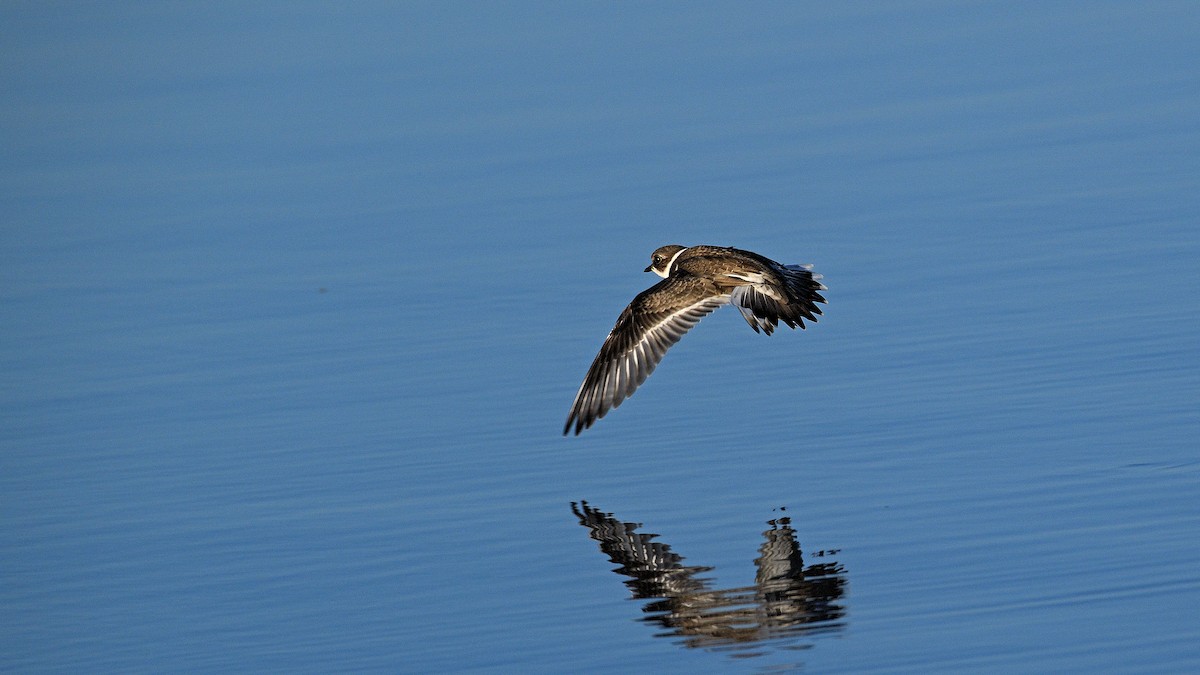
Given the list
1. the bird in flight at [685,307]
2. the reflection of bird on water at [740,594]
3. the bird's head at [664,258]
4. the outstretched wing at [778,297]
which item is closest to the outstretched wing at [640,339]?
the bird in flight at [685,307]

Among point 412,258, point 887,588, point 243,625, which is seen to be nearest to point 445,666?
point 243,625

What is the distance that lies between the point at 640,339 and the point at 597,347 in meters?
1.47

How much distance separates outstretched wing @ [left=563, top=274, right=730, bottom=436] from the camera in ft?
37.4

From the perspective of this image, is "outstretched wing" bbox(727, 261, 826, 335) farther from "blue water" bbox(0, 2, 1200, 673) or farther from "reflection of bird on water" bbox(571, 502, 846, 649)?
"reflection of bird on water" bbox(571, 502, 846, 649)

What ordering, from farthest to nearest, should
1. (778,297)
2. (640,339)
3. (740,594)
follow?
1. (778,297)
2. (640,339)
3. (740,594)

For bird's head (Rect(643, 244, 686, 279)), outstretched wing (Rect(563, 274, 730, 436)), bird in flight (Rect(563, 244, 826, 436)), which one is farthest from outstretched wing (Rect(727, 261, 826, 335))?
bird's head (Rect(643, 244, 686, 279))

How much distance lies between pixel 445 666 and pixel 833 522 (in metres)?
2.22

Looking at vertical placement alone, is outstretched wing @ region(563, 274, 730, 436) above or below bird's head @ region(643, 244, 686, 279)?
Result: below

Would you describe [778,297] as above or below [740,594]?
above

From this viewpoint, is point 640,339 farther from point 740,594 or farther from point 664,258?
point 740,594

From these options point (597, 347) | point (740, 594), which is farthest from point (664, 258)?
point (740, 594)

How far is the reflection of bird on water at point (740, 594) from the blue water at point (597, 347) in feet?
0.10

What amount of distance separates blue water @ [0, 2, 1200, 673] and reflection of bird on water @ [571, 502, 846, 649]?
3cm

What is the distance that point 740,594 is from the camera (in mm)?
8672
